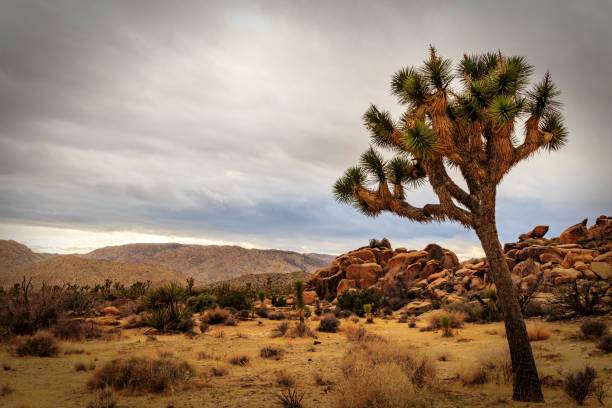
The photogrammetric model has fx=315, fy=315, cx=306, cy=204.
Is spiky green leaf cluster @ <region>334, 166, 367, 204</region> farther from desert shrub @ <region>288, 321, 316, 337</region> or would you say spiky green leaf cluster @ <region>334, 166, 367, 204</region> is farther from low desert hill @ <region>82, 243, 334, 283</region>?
low desert hill @ <region>82, 243, 334, 283</region>

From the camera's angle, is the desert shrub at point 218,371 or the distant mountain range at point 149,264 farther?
the distant mountain range at point 149,264

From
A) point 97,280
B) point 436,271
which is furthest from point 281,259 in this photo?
point 436,271

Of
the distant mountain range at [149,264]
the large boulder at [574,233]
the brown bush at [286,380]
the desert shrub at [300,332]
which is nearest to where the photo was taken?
the brown bush at [286,380]

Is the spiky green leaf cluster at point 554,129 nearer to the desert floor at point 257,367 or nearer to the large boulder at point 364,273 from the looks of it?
the desert floor at point 257,367

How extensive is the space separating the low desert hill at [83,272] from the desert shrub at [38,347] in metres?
61.5

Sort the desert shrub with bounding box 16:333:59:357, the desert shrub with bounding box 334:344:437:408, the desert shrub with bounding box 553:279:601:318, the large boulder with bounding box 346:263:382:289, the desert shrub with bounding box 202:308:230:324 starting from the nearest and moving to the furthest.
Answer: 1. the desert shrub with bounding box 334:344:437:408
2. the desert shrub with bounding box 16:333:59:357
3. the desert shrub with bounding box 553:279:601:318
4. the desert shrub with bounding box 202:308:230:324
5. the large boulder with bounding box 346:263:382:289

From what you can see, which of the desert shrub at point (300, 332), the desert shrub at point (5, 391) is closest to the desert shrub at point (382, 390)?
the desert shrub at point (5, 391)

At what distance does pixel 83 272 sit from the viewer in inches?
2694

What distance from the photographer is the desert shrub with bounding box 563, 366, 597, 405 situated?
17.8 ft

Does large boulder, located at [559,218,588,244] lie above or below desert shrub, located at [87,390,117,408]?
above

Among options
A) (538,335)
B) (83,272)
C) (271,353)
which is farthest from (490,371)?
(83,272)

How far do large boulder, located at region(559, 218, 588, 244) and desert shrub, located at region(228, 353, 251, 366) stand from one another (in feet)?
104

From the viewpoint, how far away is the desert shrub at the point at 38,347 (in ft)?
31.2

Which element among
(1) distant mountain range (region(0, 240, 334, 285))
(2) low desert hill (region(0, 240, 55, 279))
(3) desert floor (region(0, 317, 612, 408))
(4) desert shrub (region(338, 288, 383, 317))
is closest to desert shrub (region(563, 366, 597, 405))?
(3) desert floor (region(0, 317, 612, 408))
